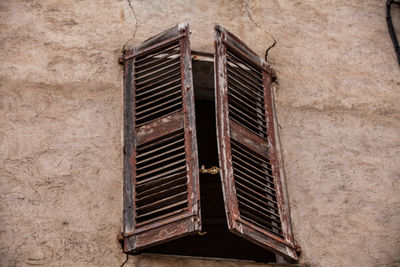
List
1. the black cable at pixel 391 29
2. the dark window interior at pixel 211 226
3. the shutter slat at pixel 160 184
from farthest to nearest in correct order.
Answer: the dark window interior at pixel 211 226 < the black cable at pixel 391 29 < the shutter slat at pixel 160 184

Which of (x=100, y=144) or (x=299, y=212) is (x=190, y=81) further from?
(x=299, y=212)

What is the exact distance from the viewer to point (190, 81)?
5496 millimetres

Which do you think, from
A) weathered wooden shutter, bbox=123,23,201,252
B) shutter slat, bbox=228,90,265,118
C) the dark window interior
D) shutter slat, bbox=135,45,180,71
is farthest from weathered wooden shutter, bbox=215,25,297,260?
the dark window interior

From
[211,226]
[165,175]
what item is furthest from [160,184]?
[211,226]

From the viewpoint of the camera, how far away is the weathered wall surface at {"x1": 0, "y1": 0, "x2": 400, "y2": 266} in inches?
198

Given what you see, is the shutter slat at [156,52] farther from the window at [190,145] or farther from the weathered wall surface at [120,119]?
the weathered wall surface at [120,119]

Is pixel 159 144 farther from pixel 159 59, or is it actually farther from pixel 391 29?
pixel 391 29

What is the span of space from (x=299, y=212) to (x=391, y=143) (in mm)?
1184

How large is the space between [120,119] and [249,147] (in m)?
1.06

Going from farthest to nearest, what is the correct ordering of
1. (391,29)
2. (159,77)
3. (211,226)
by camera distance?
(211,226)
(391,29)
(159,77)

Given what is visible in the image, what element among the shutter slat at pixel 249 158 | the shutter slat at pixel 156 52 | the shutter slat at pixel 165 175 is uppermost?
the shutter slat at pixel 156 52

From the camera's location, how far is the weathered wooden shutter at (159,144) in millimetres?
4828

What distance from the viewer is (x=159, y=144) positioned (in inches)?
211

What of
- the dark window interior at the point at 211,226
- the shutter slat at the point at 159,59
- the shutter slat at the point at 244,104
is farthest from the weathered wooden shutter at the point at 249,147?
the dark window interior at the point at 211,226
